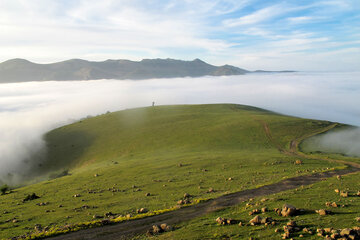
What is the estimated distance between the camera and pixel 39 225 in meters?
25.9

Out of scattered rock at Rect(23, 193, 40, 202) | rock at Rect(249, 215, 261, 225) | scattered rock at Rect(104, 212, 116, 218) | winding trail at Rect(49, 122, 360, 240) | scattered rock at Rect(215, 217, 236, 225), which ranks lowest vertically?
scattered rock at Rect(23, 193, 40, 202)

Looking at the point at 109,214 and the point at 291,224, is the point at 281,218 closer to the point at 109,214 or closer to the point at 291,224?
the point at 291,224

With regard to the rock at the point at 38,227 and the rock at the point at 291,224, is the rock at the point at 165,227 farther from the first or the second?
the rock at the point at 38,227

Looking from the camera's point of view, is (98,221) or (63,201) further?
(63,201)

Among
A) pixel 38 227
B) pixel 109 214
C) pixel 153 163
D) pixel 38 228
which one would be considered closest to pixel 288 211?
pixel 109 214

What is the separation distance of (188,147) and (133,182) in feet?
101

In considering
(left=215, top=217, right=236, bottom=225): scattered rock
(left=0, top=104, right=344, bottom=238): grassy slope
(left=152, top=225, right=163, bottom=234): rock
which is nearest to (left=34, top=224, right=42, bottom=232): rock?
(left=0, top=104, right=344, bottom=238): grassy slope

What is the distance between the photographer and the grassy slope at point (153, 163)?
31416 millimetres

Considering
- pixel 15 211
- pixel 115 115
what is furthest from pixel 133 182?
pixel 115 115

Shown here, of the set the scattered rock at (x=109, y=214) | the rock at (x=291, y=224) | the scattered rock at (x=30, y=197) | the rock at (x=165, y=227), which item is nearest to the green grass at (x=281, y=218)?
the rock at (x=291, y=224)

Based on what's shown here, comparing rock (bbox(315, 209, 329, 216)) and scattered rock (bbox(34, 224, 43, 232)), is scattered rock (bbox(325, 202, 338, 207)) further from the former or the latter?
scattered rock (bbox(34, 224, 43, 232))

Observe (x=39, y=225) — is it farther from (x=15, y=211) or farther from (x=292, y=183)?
(x=292, y=183)

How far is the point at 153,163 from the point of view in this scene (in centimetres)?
5497

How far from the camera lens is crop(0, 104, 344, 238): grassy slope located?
3142 cm
